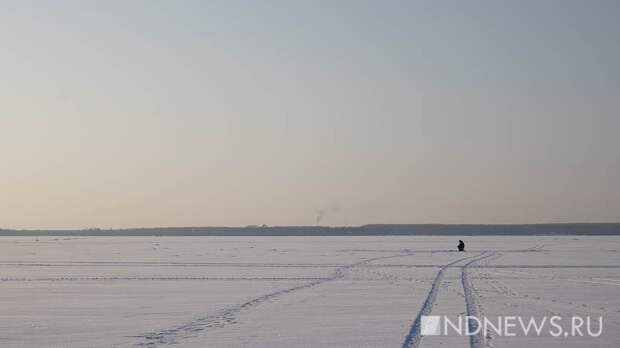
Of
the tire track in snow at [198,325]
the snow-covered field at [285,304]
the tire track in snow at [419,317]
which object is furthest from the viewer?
the snow-covered field at [285,304]

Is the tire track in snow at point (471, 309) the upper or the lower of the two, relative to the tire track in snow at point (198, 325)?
upper

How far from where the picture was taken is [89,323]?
47.8ft

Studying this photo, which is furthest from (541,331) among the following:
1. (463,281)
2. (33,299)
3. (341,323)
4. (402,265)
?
(402,265)

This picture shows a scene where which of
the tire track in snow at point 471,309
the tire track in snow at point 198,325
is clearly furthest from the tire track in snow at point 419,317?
the tire track in snow at point 198,325

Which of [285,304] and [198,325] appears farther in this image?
[285,304]

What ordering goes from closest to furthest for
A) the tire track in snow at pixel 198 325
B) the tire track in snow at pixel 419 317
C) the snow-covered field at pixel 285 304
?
the tire track in snow at pixel 419 317 → the tire track in snow at pixel 198 325 → the snow-covered field at pixel 285 304

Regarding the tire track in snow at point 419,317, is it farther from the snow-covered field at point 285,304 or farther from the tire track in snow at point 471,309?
the tire track in snow at point 471,309

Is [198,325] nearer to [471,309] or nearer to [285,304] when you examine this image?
[285,304]

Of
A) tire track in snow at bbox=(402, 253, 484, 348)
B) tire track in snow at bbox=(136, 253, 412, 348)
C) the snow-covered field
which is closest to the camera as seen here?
tire track in snow at bbox=(402, 253, 484, 348)

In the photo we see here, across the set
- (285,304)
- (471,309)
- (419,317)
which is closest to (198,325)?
(285,304)

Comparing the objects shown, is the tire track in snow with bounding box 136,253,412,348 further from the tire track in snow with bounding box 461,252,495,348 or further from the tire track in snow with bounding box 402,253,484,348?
the tire track in snow with bounding box 461,252,495,348

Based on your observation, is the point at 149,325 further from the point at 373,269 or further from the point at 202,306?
the point at 373,269

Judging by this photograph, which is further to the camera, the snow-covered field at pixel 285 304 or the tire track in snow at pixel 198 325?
the snow-covered field at pixel 285 304

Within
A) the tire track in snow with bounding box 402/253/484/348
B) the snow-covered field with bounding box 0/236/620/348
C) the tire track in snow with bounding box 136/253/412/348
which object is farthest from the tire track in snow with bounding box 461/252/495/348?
the tire track in snow with bounding box 136/253/412/348
